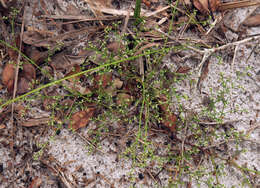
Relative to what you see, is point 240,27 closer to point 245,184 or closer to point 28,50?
point 245,184

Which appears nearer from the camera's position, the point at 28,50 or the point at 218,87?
the point at 28,50

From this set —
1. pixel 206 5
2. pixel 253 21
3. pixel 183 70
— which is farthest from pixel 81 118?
pixel 253 21

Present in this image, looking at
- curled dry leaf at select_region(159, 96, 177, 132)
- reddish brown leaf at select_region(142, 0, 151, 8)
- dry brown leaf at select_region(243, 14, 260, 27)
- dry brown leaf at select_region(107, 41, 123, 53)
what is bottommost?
curled dry leaf at select_region(159, 96, 177, 132)

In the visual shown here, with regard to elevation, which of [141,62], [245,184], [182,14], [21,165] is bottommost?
[245,184]

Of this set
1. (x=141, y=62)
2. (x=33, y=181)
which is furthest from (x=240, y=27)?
(x=33, y=181)

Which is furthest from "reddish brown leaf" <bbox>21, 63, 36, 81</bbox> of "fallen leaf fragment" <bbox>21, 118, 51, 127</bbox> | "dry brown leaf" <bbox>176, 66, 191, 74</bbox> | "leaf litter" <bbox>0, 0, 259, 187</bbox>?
"dry brown leaf" <bbox>176, 66, 191, 74</bbox>

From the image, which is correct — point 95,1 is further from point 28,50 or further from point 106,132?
point 106,132

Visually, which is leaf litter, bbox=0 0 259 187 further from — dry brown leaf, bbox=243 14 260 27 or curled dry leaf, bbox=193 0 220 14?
dry brown leaf, bbox=243 14 260 27

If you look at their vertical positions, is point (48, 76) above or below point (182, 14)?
below
